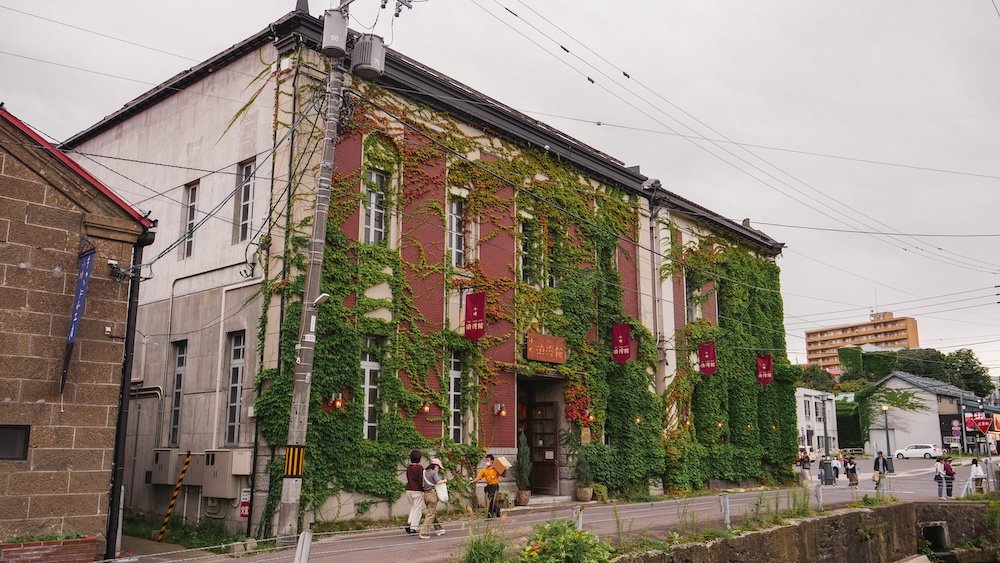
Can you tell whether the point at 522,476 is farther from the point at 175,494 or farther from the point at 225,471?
the point at 175,494

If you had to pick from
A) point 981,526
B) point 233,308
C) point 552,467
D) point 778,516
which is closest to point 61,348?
point 233,308

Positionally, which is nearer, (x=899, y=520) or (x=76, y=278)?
(x=76, y=278)

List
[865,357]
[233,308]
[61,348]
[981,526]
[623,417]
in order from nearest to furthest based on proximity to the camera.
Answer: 1. [61,348]
2. [233,308]
3. [981,526]
4. [623,417]
5. [865,357]

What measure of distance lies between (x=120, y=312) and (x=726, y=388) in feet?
78.4

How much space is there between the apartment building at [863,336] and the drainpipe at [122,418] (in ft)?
476

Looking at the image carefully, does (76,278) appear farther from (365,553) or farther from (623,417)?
(623,417)

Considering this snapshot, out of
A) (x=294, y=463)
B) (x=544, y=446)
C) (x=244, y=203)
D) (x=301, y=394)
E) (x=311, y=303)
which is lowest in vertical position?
(x=294, y=463)

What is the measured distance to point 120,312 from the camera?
45.1ft

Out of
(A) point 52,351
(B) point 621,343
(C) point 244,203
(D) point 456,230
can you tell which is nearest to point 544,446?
(B) point 621,343

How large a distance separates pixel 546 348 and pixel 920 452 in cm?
5773

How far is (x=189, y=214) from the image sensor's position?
20.9 meters

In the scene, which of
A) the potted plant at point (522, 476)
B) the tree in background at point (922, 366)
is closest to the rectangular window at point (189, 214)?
the potted plant at point (522, 476)

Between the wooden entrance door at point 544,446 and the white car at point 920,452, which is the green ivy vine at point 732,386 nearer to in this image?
the wooden entrance door at point 544,446

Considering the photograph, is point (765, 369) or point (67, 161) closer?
point (67, 161)
